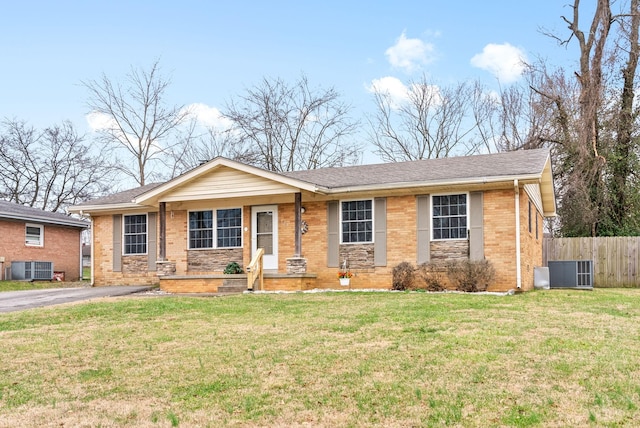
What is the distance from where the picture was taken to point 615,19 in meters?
24.7

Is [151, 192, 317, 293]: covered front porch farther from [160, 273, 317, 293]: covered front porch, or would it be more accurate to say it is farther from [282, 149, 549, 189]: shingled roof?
[282, 149, 549, 189]: shingled roof

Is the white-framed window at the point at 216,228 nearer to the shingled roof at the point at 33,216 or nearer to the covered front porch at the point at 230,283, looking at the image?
the covered front porch at the point at 230,283

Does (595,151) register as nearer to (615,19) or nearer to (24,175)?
(615,19)

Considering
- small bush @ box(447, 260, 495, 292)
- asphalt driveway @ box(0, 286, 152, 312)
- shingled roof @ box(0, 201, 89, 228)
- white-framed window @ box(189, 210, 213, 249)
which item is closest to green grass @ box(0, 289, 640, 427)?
asphalt driveway @ box(0, 286, 152, 312)

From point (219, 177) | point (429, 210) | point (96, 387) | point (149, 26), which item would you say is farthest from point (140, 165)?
point (96, 387)

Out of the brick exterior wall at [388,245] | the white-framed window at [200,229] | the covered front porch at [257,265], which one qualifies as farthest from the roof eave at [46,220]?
the white-framed window at [200,229]

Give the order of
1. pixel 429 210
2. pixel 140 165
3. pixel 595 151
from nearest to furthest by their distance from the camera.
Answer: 1. pixel 429 210
2. pixel 595 151
3. pixel 140 165

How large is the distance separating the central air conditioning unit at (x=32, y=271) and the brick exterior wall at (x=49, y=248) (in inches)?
15.0

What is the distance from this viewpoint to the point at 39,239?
85.4 ft

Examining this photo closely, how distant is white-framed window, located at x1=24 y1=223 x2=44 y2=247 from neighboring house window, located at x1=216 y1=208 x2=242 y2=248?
1190cm

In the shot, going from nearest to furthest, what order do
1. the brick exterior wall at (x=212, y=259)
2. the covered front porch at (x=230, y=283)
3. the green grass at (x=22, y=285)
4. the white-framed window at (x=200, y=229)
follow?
the covered front porch at (x=230, y=283), the brick exterior wall at (x=212, y=259), the white-framed window at (x=200, y=229), the green grass at (x=22, y=285)

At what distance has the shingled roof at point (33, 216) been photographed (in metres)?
24.0

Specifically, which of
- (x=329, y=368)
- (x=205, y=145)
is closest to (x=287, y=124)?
(x=205, y=145)

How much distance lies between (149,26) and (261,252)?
9100 millimetres
